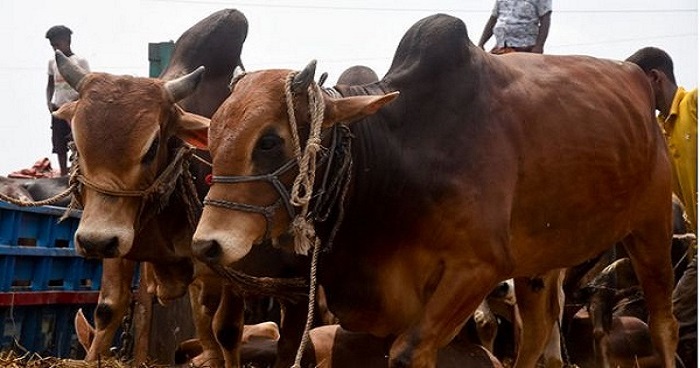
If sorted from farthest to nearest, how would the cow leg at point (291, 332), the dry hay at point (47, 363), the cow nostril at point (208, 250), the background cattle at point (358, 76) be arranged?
the background cattle at point (358, 76) < the dry hay at point (47, 363) < the cow leg at point (291, 332) < the cow nostril at point (208, 250)

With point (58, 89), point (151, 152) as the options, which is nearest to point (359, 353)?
point (151, 152)

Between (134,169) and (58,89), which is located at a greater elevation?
(134,169)

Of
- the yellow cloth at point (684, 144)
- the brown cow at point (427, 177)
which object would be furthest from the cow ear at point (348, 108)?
the yellow cloth at point (684, 144)

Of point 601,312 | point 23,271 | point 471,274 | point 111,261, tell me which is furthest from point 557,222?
point 23,271

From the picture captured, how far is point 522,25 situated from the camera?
7480 mm

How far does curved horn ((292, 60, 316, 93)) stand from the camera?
399 centimetres

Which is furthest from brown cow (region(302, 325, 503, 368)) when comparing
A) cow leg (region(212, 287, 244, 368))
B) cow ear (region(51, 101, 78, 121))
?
cow ear (region(51, 101, 78, 121))

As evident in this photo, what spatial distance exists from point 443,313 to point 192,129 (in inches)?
58.3

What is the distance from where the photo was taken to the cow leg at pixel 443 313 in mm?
3951

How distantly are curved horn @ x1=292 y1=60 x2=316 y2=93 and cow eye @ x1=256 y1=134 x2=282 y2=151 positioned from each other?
0.65 ft

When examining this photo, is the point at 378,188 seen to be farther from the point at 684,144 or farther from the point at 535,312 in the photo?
the point at 684,144

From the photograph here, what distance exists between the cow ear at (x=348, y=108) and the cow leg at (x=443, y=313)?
2.23 feet

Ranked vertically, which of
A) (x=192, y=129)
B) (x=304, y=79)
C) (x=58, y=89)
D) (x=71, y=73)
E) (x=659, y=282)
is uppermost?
(x=304, y=79)

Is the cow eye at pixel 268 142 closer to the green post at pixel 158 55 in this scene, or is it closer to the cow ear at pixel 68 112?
the cow ear at pixel 68 112
